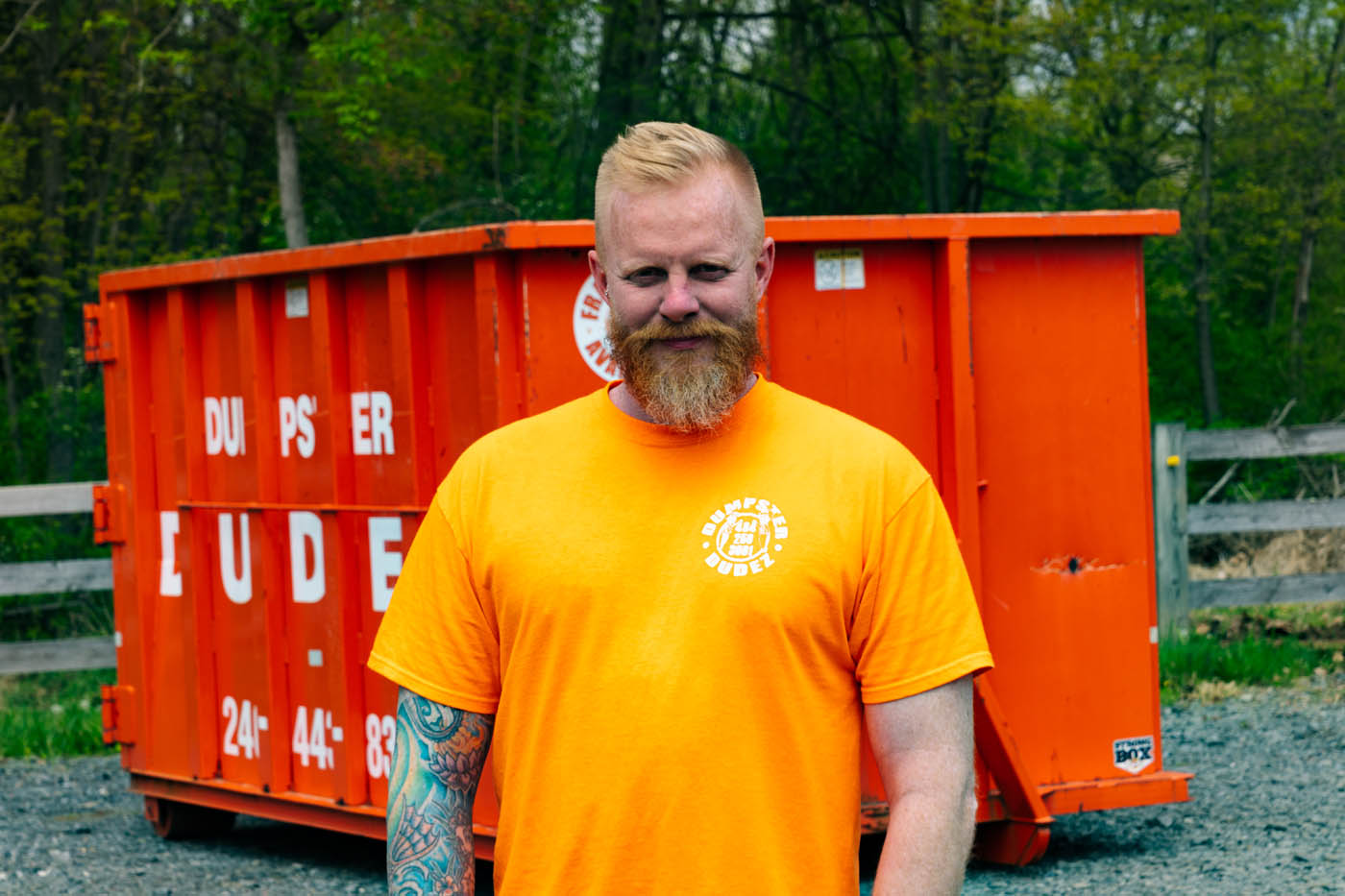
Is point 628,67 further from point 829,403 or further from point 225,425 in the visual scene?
point 829,403

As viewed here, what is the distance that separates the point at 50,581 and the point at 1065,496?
21.4 feet

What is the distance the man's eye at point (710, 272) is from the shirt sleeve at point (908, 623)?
16.7 inches

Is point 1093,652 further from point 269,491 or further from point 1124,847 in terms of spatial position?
point 269,491

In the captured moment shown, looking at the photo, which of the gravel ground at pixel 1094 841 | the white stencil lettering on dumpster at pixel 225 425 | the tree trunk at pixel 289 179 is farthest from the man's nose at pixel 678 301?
the tree trunk at pixel 289 179

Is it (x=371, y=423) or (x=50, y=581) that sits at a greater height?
(x=371, y=423)

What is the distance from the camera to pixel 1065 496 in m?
6.71

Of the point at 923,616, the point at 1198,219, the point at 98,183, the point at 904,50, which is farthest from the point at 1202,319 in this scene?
the point at 923,616

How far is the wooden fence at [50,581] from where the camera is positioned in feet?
33.9

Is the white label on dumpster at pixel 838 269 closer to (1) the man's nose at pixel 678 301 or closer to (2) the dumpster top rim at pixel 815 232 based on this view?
(2) the dumpster top rim at pixel 815 232

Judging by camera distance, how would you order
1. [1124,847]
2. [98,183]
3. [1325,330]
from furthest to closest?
[1325,330], [98,183], [1124,847]

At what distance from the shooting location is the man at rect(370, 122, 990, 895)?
2418mm

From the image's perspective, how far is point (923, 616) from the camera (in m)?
2.44

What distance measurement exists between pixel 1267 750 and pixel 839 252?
13.0 ft

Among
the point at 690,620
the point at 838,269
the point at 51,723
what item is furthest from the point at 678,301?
the point at 51,723
